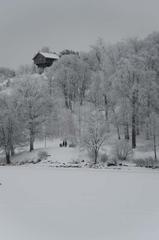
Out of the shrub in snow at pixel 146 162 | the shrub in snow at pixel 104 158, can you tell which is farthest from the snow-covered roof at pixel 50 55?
the shrub in snow at pixel 146 162

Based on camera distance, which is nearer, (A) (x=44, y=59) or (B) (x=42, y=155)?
(B) (x=42, y=155)

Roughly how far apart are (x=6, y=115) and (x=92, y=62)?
97.4ft

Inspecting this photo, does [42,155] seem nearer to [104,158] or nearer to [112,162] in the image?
[104,158]

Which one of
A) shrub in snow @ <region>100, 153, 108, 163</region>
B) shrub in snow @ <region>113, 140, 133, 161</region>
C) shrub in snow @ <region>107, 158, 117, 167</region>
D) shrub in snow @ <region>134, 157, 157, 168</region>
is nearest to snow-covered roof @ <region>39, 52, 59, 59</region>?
shrub in snow @ <region>113, 140, 133, 161</region>

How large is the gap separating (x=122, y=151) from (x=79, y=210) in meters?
25.7

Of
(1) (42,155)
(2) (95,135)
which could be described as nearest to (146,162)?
(2) (95,135)

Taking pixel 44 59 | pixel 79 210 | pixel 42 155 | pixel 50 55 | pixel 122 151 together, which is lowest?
pixel 79 210

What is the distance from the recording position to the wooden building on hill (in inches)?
3746

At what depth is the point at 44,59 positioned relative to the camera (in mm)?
95625

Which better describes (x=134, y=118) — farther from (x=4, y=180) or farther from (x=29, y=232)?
(x=29, y=232)

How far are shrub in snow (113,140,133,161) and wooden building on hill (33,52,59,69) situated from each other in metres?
55.9

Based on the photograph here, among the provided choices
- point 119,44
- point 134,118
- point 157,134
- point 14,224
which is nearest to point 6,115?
point 134,118

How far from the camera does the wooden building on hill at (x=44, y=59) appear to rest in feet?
312

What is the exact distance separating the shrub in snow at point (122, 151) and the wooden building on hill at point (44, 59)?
55.9m
